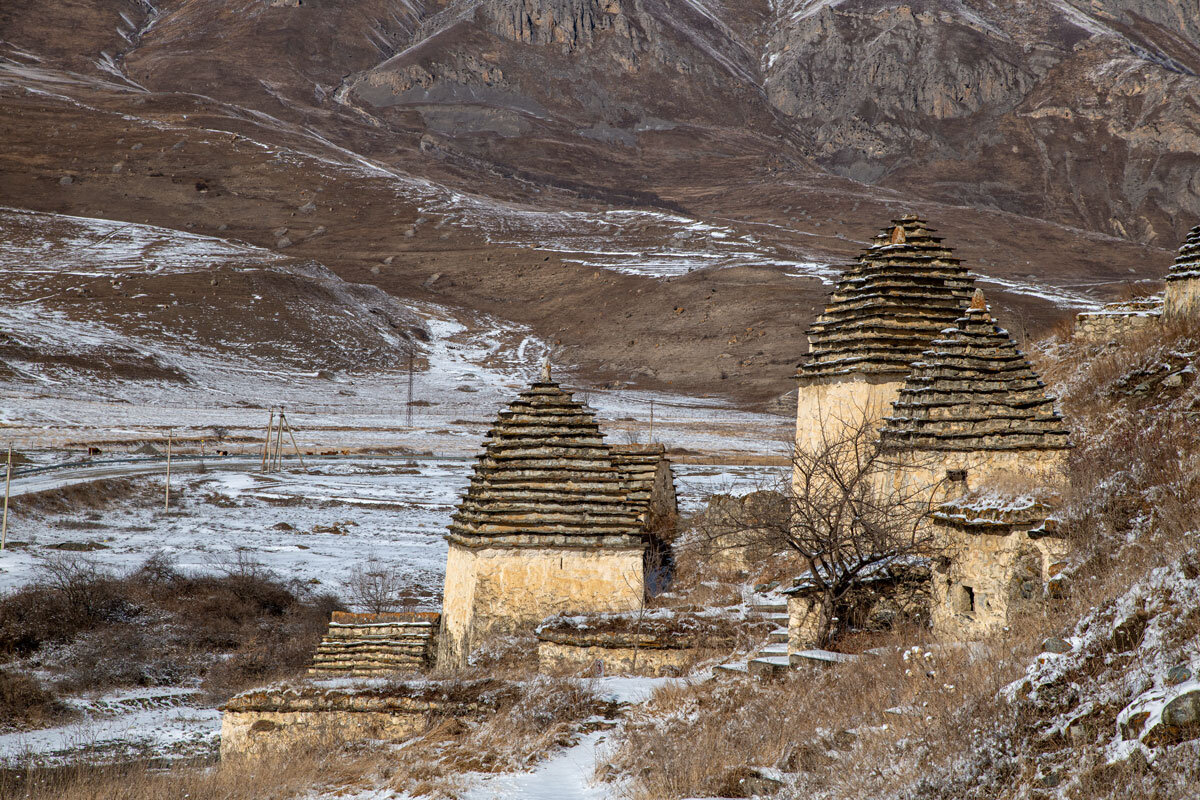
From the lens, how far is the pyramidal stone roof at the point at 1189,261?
1867cm

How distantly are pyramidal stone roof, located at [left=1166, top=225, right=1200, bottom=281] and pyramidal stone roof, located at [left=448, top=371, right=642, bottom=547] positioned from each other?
11284mm

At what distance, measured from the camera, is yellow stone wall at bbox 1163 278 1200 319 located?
1886 centimetres

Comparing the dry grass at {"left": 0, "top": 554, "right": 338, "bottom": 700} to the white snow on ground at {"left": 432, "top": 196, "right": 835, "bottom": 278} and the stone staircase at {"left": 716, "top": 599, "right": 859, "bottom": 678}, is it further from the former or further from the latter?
the white snow on ground at {"left": 432, "top": 196, "right": 835, "bottom": 278}

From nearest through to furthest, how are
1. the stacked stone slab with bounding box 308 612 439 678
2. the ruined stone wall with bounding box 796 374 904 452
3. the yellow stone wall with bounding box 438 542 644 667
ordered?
the yellow stone wall with bounding box 438 542 644 667, the stacked stone slab with bounding box 308 612 439 678, the ruined stone wall with bounding box 796 374 904 452

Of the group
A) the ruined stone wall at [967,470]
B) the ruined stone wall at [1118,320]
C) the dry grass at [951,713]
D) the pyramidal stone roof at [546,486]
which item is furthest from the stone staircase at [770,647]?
the ruined stone wall at [1118,320]

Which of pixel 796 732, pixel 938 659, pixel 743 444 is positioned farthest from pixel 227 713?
pixel 743 444

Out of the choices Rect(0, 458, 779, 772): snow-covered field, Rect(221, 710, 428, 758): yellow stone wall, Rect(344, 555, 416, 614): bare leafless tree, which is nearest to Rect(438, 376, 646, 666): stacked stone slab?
Rect(221, 710, 428, 758): yellow stone wall

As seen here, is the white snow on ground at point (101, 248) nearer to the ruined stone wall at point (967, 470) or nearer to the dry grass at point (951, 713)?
the ruined stone wall at point (967, 470)

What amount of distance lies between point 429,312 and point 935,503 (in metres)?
112

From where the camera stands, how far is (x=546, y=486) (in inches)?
661

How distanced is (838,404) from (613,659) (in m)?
7.02

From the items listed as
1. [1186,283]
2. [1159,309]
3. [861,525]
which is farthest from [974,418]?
[1159,309]

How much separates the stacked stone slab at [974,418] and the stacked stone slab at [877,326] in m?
3.75

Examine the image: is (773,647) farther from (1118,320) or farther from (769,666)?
(1118,320)
